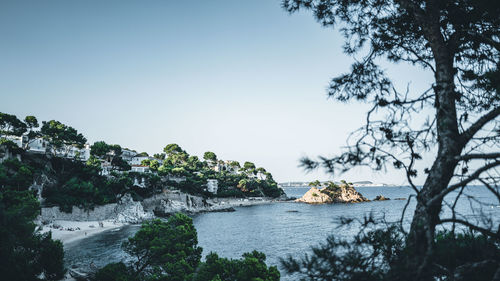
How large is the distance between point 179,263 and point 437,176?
53.1 ft

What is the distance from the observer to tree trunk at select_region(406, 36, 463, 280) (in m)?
2.49

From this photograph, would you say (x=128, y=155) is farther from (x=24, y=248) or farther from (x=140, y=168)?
(x=24, y=248)

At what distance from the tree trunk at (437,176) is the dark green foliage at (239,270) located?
1137cm

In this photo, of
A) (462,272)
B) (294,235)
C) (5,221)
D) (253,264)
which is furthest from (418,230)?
(294,235)

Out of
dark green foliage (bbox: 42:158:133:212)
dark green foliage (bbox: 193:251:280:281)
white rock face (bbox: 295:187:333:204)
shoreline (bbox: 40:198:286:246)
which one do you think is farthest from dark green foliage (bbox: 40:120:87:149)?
white rock face (bbox: 295:187:333:204)

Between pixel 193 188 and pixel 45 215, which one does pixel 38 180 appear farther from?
pixel 193 188

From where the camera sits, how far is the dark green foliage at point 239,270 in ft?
42.1

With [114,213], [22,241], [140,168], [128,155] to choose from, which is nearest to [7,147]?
[114,213]

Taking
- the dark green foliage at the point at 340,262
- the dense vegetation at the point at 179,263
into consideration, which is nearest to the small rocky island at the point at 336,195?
the dense vegetation at the point at 179,263

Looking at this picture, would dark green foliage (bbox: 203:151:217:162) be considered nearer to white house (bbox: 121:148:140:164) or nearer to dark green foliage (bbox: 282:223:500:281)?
white house (bbox: 121:148:140:164)

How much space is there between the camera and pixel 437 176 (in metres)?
2.92

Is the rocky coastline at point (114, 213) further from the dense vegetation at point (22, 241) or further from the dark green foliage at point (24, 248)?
the dark green foliage at point (24, 248)

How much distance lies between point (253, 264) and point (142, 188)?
2262 inches

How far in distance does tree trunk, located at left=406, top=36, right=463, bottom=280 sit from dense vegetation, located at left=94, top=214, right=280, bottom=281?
11411 millimetres
